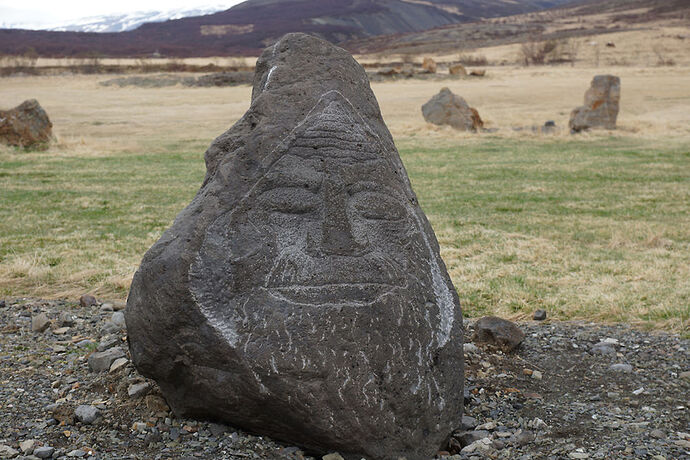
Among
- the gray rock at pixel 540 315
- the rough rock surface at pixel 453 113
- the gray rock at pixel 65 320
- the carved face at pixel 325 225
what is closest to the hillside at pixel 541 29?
the rough rock surface at pixel 453 113

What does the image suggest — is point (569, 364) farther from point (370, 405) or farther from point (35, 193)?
point (35, 193)

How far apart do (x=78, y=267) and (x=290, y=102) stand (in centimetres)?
455

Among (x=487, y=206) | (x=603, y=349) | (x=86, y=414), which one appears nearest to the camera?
(x=86, y=414)

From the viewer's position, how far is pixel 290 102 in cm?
470

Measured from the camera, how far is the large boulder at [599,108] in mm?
22016

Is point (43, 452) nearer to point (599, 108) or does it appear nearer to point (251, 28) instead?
point (599, 108)

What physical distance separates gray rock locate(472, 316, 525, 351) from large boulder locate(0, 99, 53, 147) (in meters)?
16.5

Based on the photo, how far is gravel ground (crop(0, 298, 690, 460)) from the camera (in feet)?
13.5

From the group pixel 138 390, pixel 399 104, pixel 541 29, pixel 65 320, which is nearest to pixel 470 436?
pixel 138 390

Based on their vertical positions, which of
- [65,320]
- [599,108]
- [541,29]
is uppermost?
[541,29]

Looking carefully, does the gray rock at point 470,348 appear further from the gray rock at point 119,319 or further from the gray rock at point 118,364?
the gray rock at point 119,319

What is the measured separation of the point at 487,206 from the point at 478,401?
7.77m

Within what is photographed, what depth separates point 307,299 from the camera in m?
4.13

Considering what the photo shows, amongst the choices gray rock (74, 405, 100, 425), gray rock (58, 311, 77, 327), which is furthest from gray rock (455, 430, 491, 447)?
gray rock (58, 311, 77, 327)
